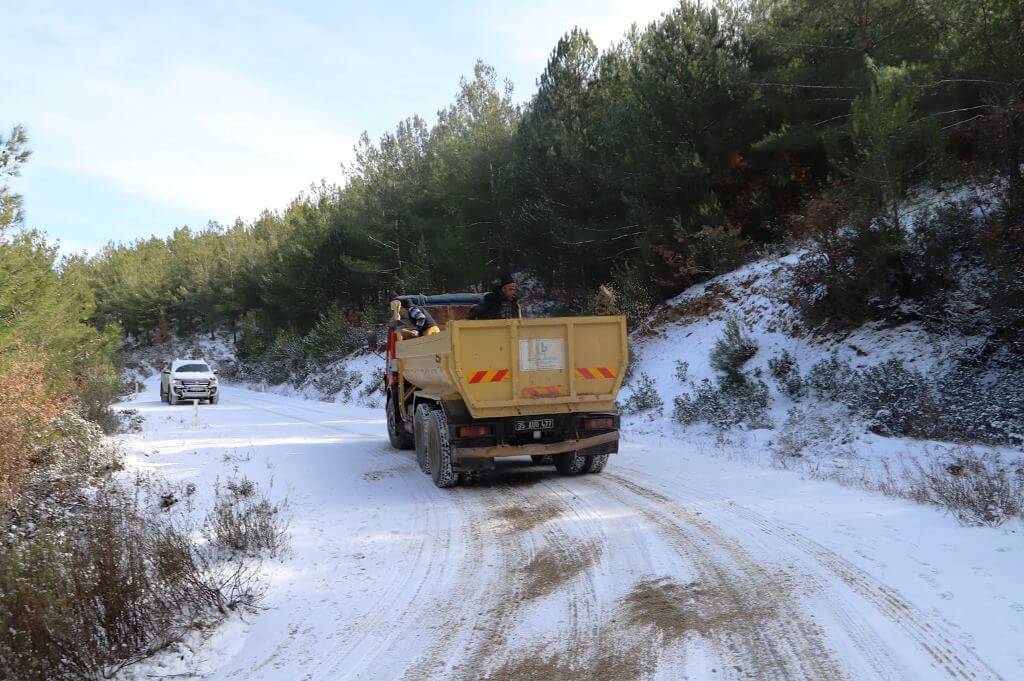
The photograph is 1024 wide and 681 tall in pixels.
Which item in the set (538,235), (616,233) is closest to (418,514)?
(616,233)

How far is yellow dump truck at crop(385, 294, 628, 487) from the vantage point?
751cm

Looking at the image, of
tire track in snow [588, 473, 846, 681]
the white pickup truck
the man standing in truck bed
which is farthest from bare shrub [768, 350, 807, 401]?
the white pickup truck

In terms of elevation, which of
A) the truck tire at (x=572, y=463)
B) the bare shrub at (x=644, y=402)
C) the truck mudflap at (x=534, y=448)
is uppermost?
the bare shrub at (x=644, y=402)

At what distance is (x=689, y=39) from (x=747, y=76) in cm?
193

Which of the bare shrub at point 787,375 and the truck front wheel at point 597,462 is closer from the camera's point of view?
the truck front wheel at point 597,462

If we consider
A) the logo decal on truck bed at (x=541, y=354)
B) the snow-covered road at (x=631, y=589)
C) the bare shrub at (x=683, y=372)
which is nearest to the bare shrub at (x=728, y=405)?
the bare shrub at (x=683, y=372)

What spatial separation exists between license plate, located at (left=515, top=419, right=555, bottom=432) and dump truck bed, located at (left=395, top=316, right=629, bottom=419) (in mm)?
126

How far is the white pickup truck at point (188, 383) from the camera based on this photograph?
76.7 feet

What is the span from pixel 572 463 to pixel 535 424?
978 mm

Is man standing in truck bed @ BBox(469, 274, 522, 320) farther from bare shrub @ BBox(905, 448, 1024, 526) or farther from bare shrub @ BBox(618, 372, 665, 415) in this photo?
bare shrub @ BBox(618, 372, 665, 415)

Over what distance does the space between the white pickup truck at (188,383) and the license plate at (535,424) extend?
19345 mm

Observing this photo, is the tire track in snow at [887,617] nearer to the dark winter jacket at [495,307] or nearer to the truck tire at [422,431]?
the truck tire at [422,431]

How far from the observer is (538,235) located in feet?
75.4

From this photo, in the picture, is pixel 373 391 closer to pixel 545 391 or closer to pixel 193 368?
pixel 193 368
